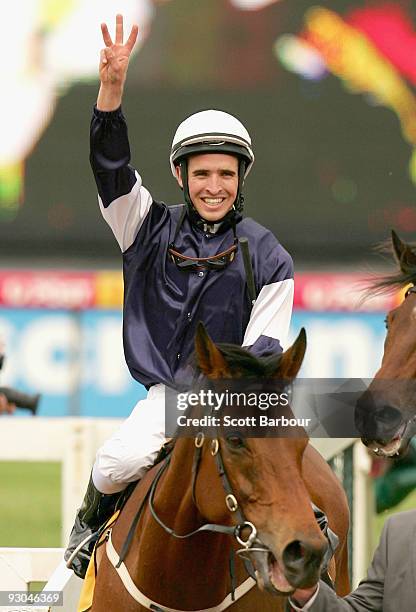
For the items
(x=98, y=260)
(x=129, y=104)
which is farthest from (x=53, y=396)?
(x=129, y=104)

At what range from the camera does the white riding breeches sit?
3096mm

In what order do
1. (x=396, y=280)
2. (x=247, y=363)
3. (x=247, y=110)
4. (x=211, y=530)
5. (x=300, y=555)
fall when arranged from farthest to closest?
(x=247, y=110) → (x=396, y=280) → (x=211, y=530) → (x=247, y=363) → (x=300, y=555)

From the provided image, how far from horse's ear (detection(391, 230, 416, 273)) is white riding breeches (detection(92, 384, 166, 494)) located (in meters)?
0.81

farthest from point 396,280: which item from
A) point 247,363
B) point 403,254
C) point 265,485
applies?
point 265,485

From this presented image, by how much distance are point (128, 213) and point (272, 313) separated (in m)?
0.46

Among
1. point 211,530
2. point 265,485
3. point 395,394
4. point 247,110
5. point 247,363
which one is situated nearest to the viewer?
point 265,485

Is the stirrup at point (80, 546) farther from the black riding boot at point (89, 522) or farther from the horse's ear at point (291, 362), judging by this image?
the horse's ear at point (291, 362)

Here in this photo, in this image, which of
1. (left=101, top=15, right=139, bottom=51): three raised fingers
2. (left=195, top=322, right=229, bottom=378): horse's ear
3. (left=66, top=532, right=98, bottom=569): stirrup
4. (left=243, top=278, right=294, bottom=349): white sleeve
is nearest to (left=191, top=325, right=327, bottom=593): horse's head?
(left=195, top=322, right=229, bottom=378): horse's ear

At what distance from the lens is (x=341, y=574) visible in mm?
3830

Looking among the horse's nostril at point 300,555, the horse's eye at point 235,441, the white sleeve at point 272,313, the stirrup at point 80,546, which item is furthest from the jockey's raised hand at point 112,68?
the horse's nostril at point 300,555

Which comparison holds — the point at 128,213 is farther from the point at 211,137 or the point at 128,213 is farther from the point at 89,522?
the point at 89,522

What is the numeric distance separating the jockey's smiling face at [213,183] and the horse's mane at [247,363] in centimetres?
70

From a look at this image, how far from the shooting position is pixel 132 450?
3.09 metres

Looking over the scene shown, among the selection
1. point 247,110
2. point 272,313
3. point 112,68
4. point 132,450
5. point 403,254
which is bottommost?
point 132,450
